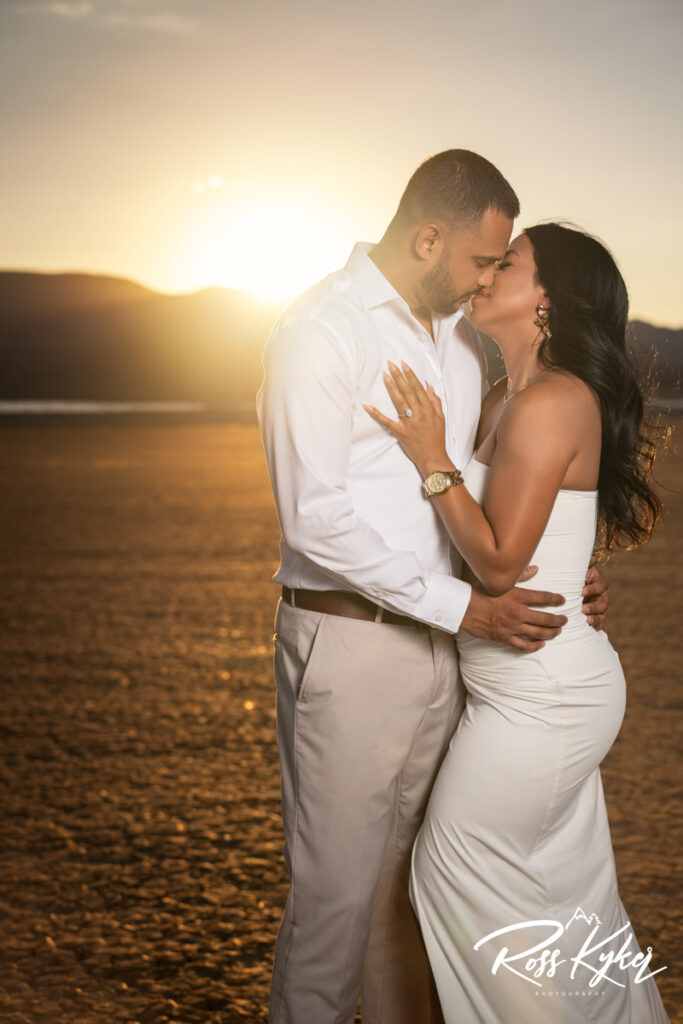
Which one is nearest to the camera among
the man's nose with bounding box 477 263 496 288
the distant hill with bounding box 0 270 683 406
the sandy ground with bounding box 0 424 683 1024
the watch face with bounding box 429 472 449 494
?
the watch face with bounding box 429 472 449 494

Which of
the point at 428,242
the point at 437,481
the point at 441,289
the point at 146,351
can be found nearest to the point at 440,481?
the point at 437,481

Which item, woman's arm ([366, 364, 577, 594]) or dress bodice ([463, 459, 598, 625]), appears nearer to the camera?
woman's arm ([366, 364, 577, 594])

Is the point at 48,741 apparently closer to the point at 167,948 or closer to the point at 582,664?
the point at 167,948

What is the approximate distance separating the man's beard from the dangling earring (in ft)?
0.58

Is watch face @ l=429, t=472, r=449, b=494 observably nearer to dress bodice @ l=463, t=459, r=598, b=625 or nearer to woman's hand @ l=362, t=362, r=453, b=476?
woman's hand @ l=362, t=362, r=453, b=476

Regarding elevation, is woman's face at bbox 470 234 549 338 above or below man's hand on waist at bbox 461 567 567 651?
above

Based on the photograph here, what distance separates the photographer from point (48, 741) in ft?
17.7

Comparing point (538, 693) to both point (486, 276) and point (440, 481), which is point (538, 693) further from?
point (486, 276)

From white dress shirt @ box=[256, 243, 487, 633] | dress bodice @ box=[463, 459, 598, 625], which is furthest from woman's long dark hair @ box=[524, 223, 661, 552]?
white dress shirt @ box=[256, 243, 487, 633]

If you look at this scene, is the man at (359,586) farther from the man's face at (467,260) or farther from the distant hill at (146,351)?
the distant hill at (146,351)

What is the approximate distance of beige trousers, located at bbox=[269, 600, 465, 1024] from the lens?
2355 mm

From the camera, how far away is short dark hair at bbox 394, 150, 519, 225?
237cm

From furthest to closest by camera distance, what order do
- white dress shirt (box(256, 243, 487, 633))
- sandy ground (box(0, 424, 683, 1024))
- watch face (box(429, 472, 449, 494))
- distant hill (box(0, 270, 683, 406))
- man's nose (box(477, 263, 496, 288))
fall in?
distant hill (box(0, 270, 683, 406)) < sandy ground (box(0, 424, 683, 1024)) < man's nose (box(477, 263, 496, 288)) < watch face (box(429, 472, 449, 494)) < white dress shirt (box(256, 243, 487, 633))

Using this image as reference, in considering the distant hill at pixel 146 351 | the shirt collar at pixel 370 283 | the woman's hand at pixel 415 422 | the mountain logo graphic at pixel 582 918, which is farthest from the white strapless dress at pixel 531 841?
the distant hill at pixel 146 351
